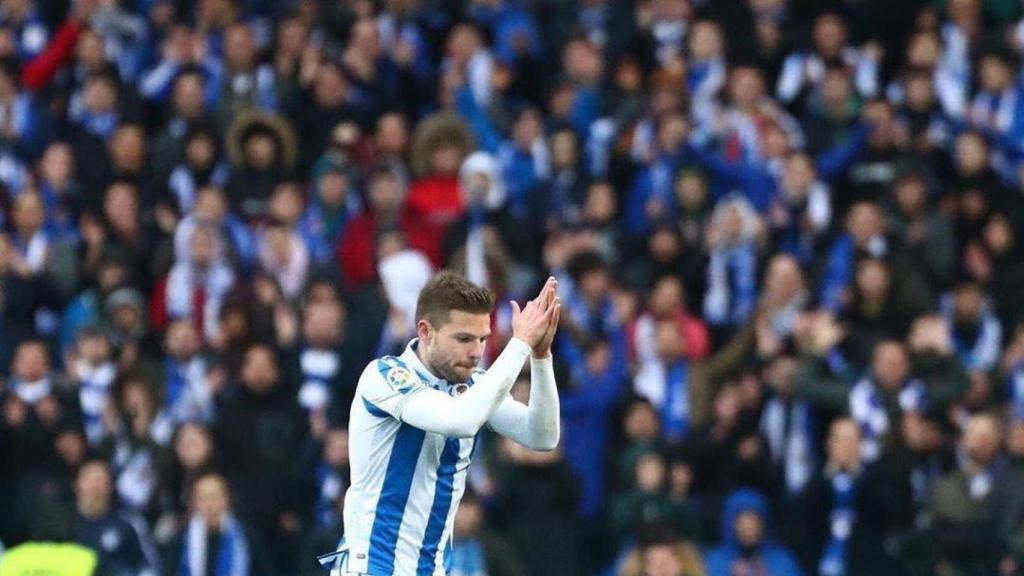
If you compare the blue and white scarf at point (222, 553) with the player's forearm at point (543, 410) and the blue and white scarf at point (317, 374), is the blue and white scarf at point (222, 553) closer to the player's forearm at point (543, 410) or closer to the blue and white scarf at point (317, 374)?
the blue and white scarf at point (317, 374)

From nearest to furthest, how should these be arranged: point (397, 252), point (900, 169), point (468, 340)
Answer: point (468, 340) < point (397, 252) < point (900, 169)

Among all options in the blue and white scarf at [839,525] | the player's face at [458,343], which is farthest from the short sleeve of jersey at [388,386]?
the blue and white scarf at [839,525]

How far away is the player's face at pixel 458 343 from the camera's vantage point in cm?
817

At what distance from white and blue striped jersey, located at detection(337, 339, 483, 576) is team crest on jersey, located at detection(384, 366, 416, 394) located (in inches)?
0.7

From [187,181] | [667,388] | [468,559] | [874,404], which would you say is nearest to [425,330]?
[468,559]

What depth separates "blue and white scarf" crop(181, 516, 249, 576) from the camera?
13883 millimetres

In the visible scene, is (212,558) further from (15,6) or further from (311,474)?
(15,6)

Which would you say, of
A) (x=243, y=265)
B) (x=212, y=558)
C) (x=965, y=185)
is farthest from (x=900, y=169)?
(x=212, y=558)

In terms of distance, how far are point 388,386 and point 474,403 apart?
1.36 feet

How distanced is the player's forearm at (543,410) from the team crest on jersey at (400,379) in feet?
1.38

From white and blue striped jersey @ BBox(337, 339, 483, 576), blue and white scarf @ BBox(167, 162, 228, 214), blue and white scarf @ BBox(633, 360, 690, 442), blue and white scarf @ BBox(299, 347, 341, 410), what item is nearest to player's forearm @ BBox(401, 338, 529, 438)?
white and blue striped jersey @ BBox(337, 339, 483, 576)

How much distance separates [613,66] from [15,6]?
15.4ft

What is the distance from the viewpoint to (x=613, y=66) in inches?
707

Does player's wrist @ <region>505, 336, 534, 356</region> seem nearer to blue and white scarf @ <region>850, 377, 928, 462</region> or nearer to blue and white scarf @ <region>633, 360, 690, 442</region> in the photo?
blue and white scarf @ <region>850, 377, 928, 462</region>
